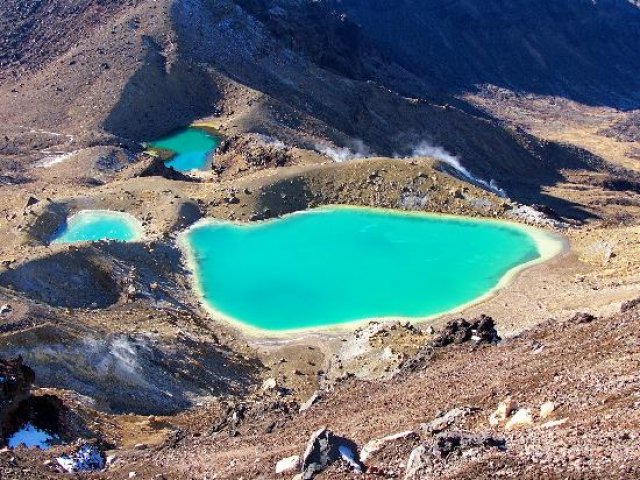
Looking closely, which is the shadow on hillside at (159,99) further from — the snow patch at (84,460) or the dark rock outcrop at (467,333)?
the snow patch at (84,460)

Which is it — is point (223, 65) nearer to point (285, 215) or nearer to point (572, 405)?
point (285, 215)

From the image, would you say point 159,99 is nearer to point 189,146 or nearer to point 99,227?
point 189,146

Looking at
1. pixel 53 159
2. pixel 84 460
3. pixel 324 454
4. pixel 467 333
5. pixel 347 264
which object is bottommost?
pixel 324 454

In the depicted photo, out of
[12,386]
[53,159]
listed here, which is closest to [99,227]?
[53,159]

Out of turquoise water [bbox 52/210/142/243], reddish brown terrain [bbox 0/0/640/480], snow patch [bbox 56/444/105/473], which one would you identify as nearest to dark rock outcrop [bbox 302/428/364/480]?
reddish brown terrain [bbox 0/0/640/480]

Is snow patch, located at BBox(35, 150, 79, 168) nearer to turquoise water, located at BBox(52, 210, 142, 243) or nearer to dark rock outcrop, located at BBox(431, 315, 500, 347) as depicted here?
turquoise water, located at BBox(52, 210, 142, 243)
